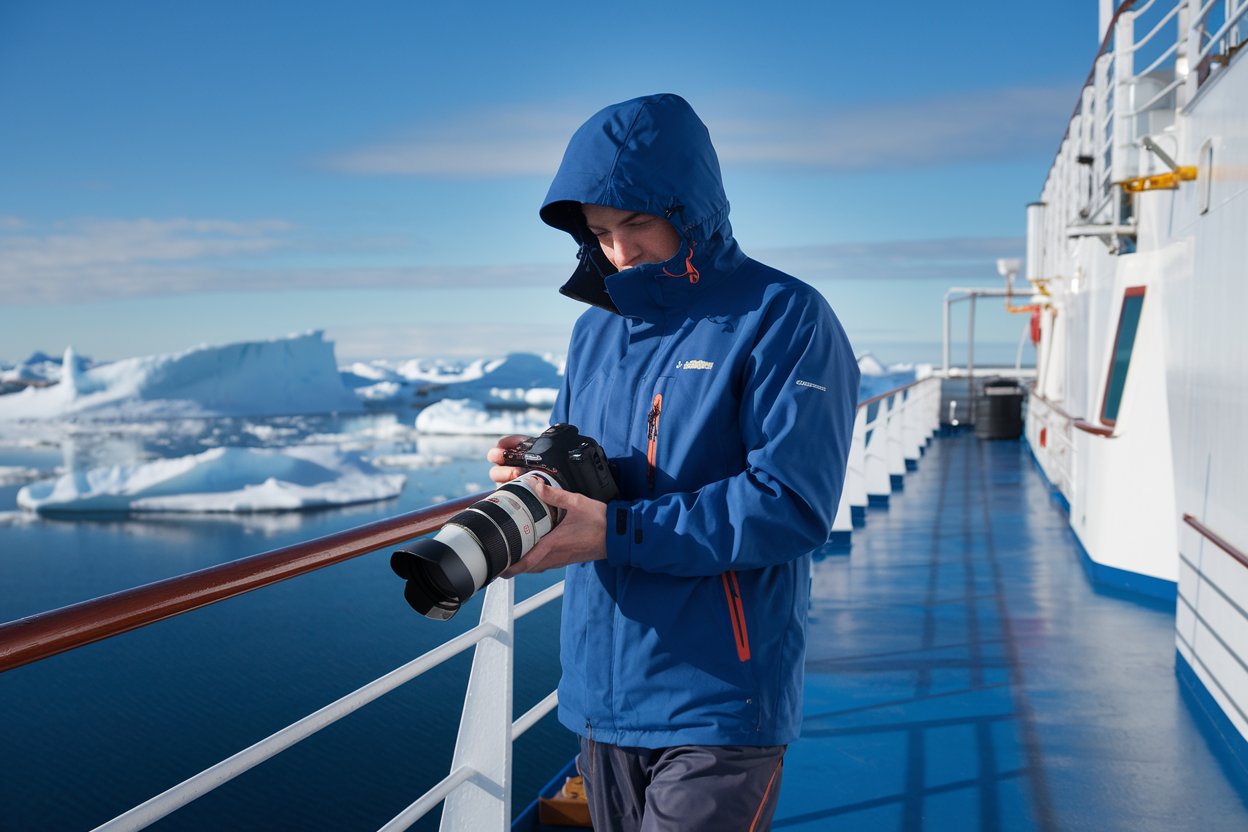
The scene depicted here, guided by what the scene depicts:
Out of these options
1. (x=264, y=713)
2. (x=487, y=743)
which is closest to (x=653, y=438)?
(x=487, y=743)

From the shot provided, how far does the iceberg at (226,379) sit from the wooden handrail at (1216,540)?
2936 cm

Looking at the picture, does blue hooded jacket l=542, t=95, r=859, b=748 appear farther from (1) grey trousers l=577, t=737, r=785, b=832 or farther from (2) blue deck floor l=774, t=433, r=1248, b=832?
(2) blue deck floor l=774, t=433, r=1248, b=832

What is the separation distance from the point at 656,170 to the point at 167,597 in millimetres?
507

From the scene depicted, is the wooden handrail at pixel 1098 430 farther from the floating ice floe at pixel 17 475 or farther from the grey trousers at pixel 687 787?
the floating ice floe at pixel 17 475

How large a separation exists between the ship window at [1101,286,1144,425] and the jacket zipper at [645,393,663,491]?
3152mm

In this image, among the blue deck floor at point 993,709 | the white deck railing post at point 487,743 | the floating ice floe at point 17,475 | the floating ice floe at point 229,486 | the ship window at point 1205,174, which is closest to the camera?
the white deck railing post at point 487,743

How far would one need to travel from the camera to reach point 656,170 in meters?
0.77

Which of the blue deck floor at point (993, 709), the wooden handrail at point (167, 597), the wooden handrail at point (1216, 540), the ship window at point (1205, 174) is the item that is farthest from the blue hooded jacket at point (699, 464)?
the ship window at point (1205, 174)

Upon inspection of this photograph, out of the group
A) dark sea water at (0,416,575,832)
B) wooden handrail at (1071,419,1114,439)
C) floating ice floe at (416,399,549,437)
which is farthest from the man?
floating ice floe at (416,399,549,437)

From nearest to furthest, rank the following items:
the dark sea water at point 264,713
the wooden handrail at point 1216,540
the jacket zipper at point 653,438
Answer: the jacket zipper at point 653,438 → the wooden handrail at point 1216,540 → the dark sea water at point 264,713

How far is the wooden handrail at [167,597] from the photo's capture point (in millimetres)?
674

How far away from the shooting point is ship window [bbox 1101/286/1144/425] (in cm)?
345

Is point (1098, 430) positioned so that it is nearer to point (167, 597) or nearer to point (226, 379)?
point (167, 597)

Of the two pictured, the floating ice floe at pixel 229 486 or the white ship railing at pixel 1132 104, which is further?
the floating ice floe at pixel 229 486
